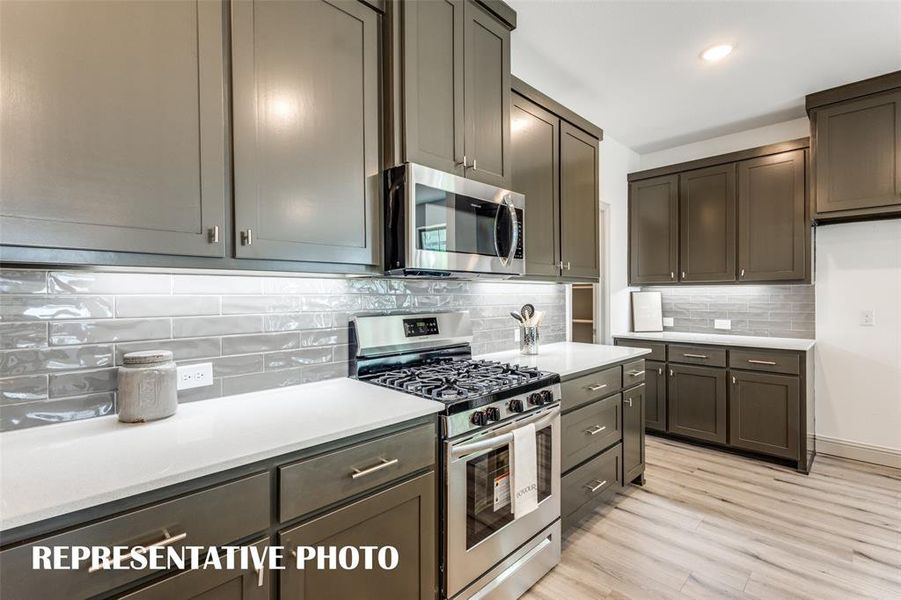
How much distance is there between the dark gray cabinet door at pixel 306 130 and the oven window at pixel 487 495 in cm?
93

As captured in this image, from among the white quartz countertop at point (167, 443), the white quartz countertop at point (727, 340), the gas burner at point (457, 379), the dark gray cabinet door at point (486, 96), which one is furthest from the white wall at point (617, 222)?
the white quartz countertop at point (167, 443)

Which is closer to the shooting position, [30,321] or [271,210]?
[30,321]

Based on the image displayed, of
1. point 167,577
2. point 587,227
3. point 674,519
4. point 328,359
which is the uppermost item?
point 587,227

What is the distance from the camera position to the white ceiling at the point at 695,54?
2.25 m

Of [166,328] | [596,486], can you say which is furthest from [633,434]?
[166,328]

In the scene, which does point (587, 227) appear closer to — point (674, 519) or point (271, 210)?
point (674, 519)

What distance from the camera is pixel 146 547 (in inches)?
35.1

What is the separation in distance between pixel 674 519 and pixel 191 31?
3.22 m

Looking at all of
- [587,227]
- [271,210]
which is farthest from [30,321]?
[587,227]

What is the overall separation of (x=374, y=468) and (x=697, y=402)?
3.33 metres

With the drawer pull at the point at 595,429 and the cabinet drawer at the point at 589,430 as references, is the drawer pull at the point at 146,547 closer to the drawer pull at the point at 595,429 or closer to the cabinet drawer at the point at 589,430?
the cabinet drawer at the point at 589,430

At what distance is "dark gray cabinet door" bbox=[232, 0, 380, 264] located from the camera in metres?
1.37

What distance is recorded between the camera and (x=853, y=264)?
338cm

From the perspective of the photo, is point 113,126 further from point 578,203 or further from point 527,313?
point 578,203
